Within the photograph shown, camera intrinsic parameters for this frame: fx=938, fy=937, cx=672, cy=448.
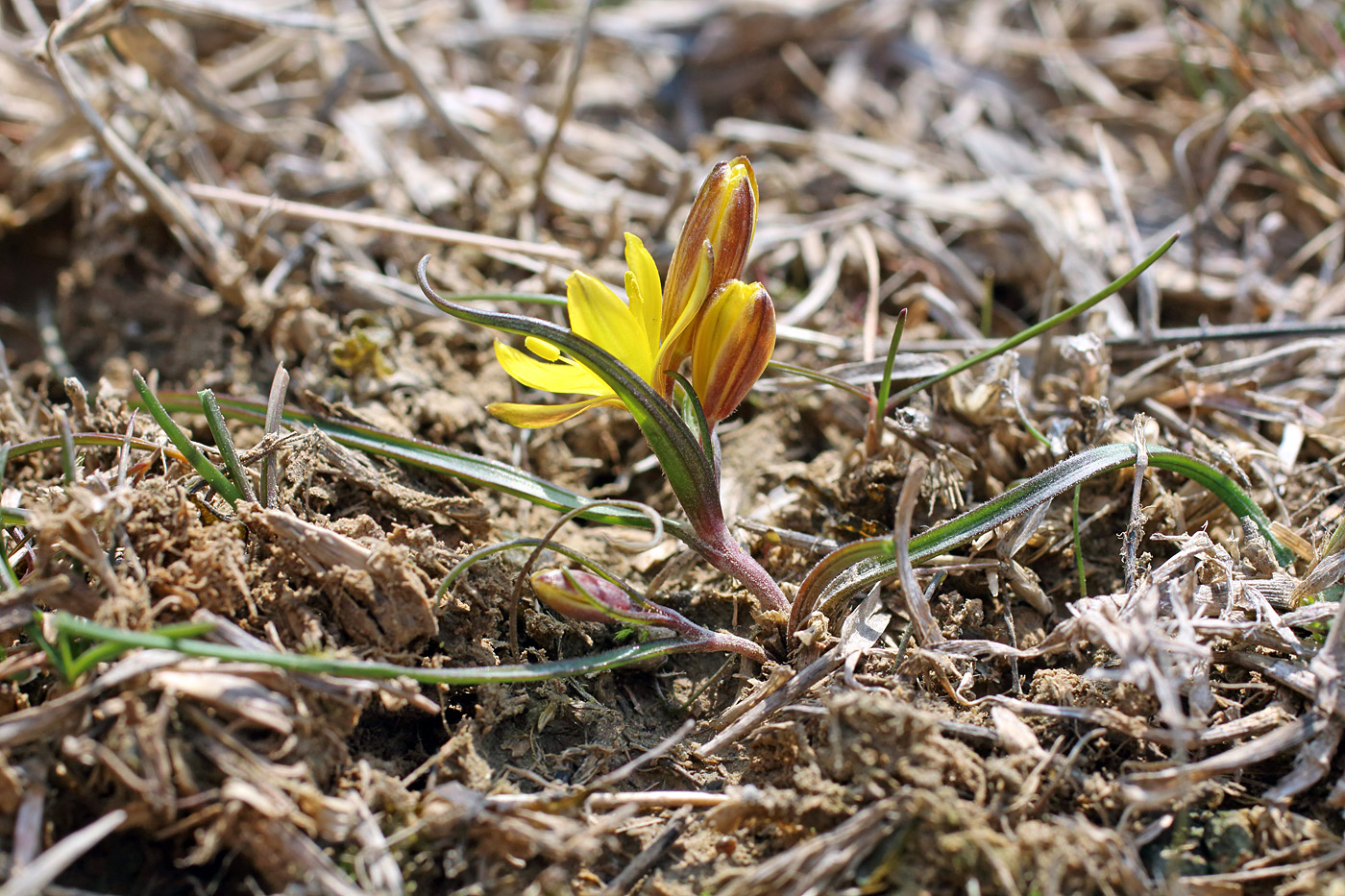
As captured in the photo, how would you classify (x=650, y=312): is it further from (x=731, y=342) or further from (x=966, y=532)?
(x=966, y=532)

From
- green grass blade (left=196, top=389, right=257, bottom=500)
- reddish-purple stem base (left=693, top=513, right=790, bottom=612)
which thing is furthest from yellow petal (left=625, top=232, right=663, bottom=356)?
green grass blade (left=196, top=389, right=257, bottom=500)

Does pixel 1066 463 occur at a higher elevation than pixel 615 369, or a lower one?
lower

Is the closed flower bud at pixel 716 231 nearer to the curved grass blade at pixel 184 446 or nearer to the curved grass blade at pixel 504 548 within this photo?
the curved grass blade at pixel 504 548

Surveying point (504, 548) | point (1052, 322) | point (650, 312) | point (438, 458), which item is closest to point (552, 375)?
point (650, 312)

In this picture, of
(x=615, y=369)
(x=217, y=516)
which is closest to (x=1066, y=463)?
(x=615, y=369)

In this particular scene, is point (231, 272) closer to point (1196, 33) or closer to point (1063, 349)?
point (1063, 349)

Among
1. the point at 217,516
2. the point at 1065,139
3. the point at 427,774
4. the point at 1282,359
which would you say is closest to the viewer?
the point at 427,774

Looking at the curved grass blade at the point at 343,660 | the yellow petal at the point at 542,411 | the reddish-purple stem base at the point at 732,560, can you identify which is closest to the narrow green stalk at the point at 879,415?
the reddish-purple stem base at the point at 732,560
